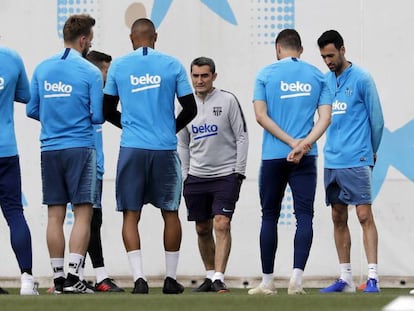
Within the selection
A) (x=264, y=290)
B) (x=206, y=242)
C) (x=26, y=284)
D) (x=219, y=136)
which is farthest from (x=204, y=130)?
(x=26, y=284)

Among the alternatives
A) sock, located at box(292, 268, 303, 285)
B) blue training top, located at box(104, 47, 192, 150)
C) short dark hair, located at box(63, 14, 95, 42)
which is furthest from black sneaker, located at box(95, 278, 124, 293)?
short dark hair, located at box(63, 14, 95, 42)

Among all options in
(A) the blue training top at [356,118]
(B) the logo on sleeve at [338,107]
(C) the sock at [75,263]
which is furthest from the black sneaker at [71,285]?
(B) the logo on sleeve at [338,107]

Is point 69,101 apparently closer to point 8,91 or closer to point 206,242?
point 8,91

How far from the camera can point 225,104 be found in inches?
403

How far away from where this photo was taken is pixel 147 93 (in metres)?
8.91

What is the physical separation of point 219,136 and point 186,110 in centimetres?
121

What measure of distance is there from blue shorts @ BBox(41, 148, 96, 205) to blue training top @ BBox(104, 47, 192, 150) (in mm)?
330

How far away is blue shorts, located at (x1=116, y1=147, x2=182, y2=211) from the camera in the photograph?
8914 mm

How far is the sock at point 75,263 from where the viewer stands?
29.4 feet

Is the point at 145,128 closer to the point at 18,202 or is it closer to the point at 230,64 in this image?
the point at 18,202

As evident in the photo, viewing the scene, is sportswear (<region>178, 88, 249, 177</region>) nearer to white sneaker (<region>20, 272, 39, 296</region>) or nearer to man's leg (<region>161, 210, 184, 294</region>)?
man's leg (<region>161, 210, 184, 294</region>)

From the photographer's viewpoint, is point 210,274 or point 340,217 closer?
point 340,217

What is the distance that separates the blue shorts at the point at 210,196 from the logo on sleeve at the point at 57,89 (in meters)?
1.72

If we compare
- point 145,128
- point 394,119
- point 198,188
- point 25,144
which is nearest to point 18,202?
point 145,128
